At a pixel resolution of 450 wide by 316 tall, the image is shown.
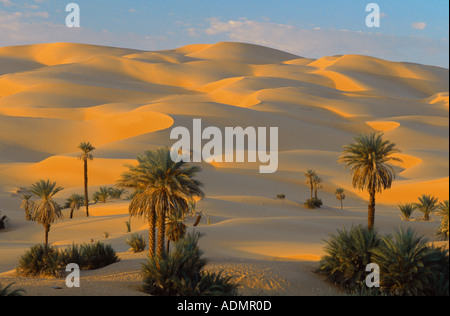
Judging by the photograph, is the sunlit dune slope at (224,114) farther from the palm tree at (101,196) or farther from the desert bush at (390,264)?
the palm tree at (101,196)

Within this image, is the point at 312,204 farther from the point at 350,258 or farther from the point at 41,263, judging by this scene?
the point at 41,263

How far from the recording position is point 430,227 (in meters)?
29.3

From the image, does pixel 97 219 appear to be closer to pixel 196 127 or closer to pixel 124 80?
pixel 196 127

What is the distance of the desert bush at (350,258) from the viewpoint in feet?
46.9

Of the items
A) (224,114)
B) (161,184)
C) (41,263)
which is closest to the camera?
(41,263)

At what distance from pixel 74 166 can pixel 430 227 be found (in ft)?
132

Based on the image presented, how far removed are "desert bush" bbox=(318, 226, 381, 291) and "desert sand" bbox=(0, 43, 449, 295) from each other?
57cm

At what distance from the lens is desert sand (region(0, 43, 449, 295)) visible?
71.3 ft

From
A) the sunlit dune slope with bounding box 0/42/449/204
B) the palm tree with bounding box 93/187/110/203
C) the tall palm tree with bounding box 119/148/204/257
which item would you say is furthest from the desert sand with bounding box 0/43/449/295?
the palm tree with bounding box 93/187/110/203

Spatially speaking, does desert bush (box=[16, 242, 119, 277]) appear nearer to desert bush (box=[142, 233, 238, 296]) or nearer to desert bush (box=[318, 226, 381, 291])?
desert bush (box=[142, 233, 238, 296])

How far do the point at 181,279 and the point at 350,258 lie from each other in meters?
5.29

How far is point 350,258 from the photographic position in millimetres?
14680

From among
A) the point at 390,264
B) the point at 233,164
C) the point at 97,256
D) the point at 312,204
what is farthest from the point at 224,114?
the point at 390,264
